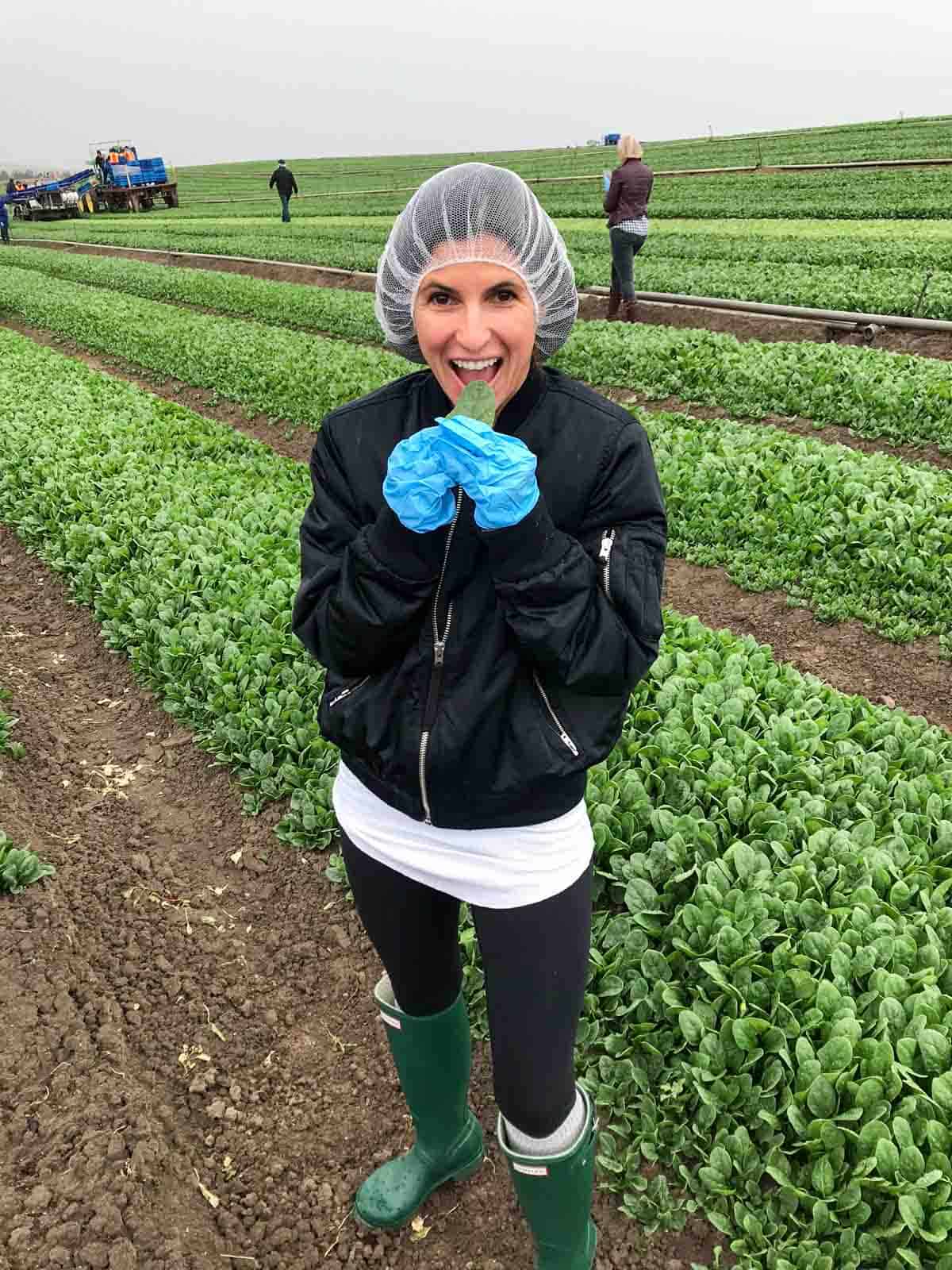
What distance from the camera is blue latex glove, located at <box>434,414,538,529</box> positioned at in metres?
1.54

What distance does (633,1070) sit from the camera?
309cm

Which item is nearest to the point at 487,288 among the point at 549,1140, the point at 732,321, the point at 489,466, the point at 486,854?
the point at 489,466

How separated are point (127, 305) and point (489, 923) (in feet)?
67.1

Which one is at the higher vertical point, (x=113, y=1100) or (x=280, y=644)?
(x=280, y=644)

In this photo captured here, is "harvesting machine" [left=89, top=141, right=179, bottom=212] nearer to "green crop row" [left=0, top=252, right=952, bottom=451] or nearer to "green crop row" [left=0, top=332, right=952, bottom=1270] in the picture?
"green crop row" [left=0, top=252, right=952, bottom=451]

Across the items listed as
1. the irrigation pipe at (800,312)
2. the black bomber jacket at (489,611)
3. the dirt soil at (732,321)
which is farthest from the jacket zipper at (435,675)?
the irrigation pipe at (800,312)

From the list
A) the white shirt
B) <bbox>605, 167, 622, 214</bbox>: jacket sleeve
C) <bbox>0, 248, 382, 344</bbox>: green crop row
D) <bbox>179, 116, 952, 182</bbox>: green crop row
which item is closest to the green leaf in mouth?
the white shirt

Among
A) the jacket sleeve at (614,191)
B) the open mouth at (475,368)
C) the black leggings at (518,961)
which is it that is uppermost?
the jacket sleeve at (614,191)

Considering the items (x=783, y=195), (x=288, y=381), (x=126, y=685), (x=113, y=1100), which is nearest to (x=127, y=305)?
(x=288, y=381)

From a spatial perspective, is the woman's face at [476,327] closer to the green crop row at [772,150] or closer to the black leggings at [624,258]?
the black leggings at [624,258]

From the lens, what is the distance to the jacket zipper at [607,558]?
1.76 metres

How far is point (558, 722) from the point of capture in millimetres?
1845

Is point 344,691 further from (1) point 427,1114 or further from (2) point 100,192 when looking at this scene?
(2) point 100,192

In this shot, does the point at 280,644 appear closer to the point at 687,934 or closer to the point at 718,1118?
the point at 687,934
